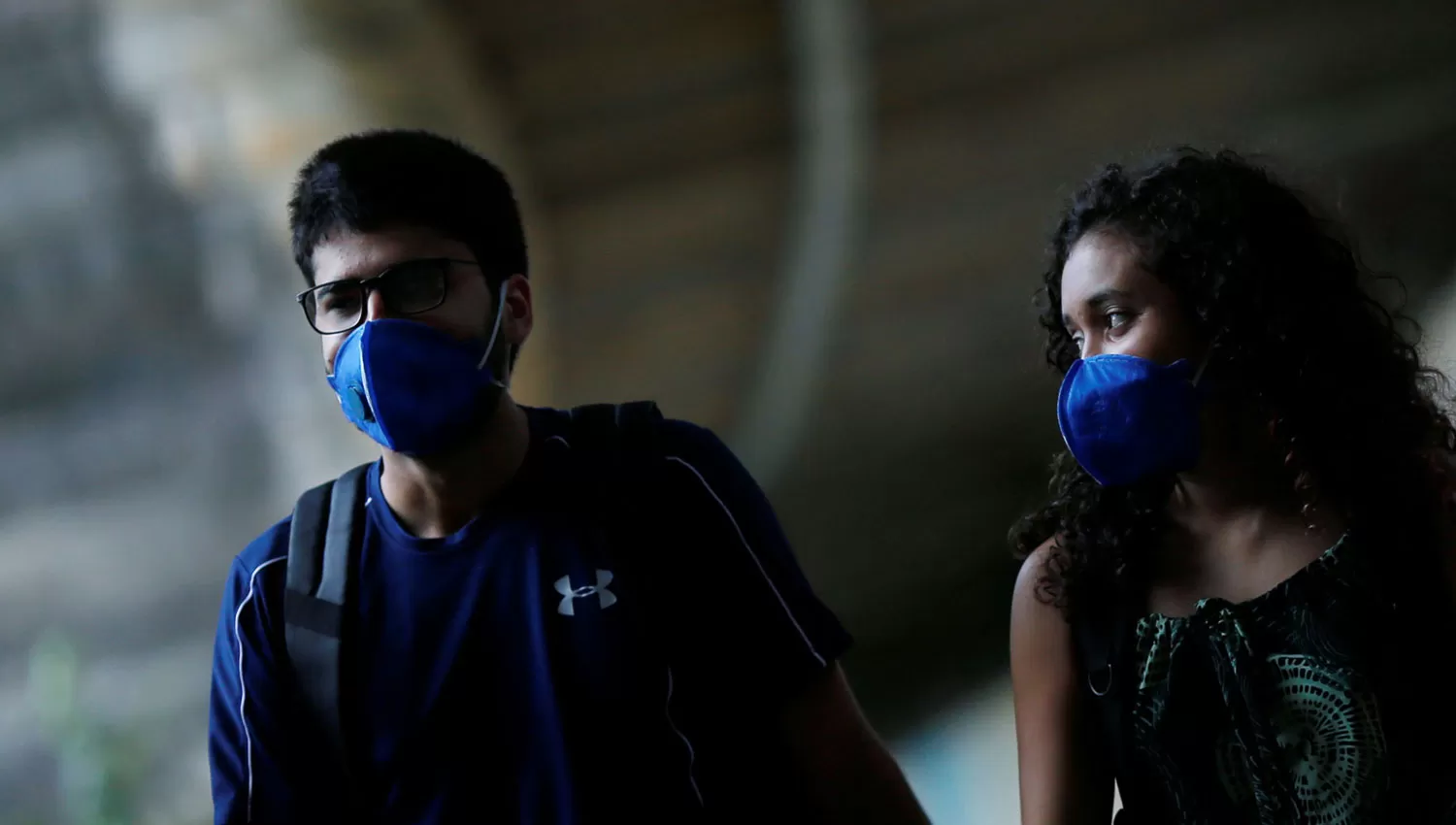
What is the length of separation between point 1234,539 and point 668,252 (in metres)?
1.21

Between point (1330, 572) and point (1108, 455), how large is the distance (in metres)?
0.25

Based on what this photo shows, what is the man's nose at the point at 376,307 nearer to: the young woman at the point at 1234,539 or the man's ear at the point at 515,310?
the man's ear at the point at 515,310

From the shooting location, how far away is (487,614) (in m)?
1.26

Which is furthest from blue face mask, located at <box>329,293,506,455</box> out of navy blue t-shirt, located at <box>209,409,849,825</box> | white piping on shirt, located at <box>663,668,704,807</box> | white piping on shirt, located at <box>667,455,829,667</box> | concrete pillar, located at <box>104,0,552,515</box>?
concrete pillar, located at <box>104,0,552,515</box>

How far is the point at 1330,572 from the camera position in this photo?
1.24 metres

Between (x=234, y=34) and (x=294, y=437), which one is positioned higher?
(x=234, y=34)

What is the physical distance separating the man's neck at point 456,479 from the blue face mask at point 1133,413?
60 centimetres

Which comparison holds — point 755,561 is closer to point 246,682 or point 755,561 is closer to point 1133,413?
point 1133,413

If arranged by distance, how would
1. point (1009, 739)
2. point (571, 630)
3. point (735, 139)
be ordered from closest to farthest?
point (571, 630)
point (1009, 739)
point (735, 139)

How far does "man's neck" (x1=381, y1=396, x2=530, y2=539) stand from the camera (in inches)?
51.9

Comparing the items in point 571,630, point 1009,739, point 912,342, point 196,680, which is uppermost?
point 912,342

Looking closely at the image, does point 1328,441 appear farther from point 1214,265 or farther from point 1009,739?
point 1009,739

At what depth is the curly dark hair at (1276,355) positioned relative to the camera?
128 cm

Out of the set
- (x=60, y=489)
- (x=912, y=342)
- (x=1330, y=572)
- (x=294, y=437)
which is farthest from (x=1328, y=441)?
(x=60, y=489)
